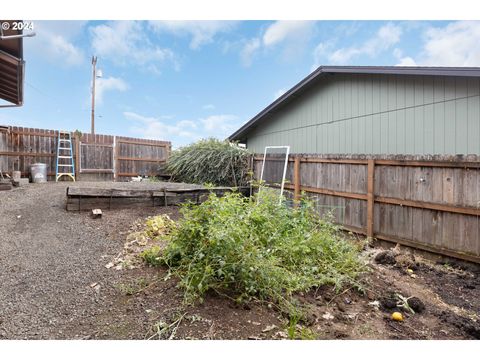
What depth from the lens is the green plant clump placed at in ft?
5.59

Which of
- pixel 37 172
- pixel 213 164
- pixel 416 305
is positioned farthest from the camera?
pixel 213 164

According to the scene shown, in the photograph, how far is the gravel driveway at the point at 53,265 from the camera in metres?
1.58

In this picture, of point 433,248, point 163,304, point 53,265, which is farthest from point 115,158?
point 433,248

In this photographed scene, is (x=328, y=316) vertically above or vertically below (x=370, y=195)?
below

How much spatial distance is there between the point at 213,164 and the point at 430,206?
4613mm

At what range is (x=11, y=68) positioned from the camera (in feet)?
15.2

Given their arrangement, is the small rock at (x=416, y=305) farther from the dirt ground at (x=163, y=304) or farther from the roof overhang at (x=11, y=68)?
the roof overhang at (x=11, y=68)

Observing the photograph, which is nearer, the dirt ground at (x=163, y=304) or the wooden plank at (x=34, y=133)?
the dirt ground at (x=163, y=304)

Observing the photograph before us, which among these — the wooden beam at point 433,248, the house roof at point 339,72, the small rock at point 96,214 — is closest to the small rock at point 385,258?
the wooden beam at point 433,248

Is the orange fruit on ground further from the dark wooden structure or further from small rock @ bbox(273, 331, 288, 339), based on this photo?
the dark wooden structure

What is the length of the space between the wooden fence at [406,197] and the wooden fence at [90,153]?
592cm

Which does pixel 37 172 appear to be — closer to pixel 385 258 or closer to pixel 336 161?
pixel 336 161

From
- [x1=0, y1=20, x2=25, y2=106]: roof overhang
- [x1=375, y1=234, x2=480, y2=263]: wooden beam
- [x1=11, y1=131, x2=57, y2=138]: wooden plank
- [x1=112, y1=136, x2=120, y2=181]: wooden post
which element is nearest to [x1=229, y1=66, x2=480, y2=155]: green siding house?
[x1=375, y1=234, x2=480, y2=263]: wooden beam
